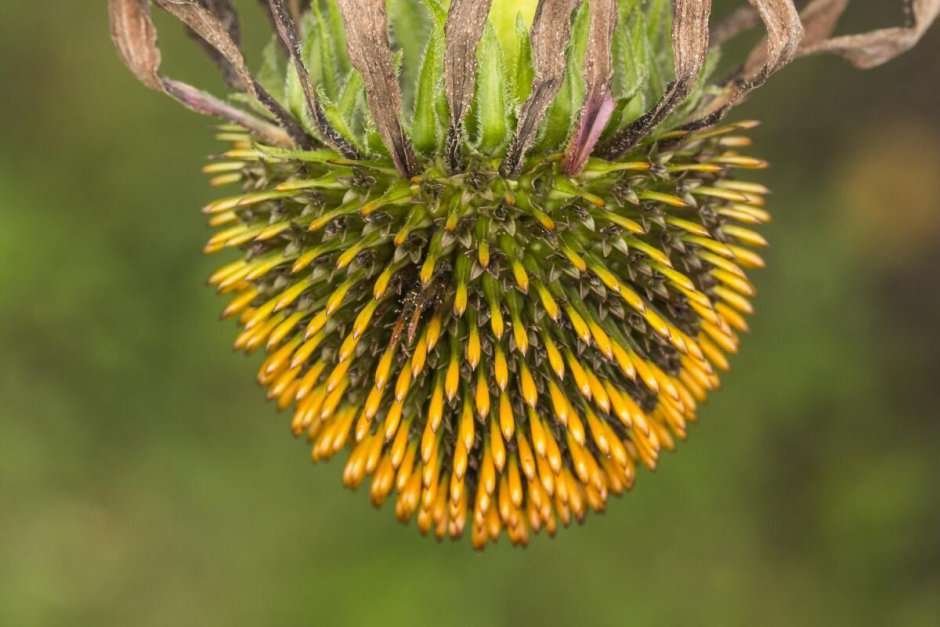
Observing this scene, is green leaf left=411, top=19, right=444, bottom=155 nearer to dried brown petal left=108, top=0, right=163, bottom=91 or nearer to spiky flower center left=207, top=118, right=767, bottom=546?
spiky flower center left=207, top=118, right=767, bottom=546

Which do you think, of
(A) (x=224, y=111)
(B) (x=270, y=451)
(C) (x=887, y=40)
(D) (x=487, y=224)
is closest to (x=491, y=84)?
(D) (x=487, y=224)

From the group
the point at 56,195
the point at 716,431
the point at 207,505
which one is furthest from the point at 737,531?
the point at 56,195

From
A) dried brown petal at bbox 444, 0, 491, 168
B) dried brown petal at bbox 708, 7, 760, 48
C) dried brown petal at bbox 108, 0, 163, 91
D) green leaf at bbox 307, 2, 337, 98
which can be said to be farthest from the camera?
dried brown petal at bbox 708, 7, 760, 48

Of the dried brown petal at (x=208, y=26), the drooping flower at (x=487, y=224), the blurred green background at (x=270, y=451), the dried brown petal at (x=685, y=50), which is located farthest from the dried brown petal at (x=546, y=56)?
the blurred green background at (x=270, y=451)

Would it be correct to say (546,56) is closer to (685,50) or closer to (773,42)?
(685,50)

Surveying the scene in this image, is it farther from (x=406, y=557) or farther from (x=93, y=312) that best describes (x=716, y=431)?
(x=93, y=312)

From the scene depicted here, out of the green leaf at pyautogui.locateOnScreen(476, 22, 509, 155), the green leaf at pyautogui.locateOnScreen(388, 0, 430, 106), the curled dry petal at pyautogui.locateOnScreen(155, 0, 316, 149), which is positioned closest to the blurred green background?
Result: the curled dry petal at pyautogui.locateOnScreen(155, 0, 316, 149)

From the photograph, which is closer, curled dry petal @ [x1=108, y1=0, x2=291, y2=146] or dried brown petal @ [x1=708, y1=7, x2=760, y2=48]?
curled dry petal @ [x1=108, y1=0, x2=291, y2=146]
